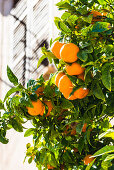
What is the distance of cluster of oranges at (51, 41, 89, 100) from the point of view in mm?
995

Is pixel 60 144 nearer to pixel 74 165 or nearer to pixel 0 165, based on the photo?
pixel 74 165

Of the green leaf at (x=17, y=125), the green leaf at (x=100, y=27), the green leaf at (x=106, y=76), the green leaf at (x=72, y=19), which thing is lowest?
the green leaf at (x=17, y=125)

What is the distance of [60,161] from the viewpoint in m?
1.35

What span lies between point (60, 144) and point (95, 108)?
0.88ft

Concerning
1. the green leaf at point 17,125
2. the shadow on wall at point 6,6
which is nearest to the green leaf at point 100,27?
the green leaf at point 17,125

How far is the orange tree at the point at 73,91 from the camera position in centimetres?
98

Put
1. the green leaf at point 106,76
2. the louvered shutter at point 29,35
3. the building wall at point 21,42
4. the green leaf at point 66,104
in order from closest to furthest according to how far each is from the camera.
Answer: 1. the green leaf at point 106,76
2. the green leaf at point 66,104
3. the building wall at point 21,42
4. the louvered shutter at point 29,35

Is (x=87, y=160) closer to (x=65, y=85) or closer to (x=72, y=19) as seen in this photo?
(x=65, y=85)

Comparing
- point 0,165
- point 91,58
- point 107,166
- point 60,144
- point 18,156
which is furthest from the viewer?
point 0,165

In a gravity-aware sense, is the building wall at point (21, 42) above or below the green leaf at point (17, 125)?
below

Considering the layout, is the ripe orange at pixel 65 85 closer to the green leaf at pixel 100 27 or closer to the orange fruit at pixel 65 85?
the orange fruit at pixel 65 85

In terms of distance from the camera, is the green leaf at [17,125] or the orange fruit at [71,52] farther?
the green leaf at [17,125]

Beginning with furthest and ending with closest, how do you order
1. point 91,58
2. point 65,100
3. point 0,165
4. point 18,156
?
point 0,165
point 18,156
point 65,100
point 91,58

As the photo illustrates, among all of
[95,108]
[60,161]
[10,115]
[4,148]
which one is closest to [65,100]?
[95,108]
